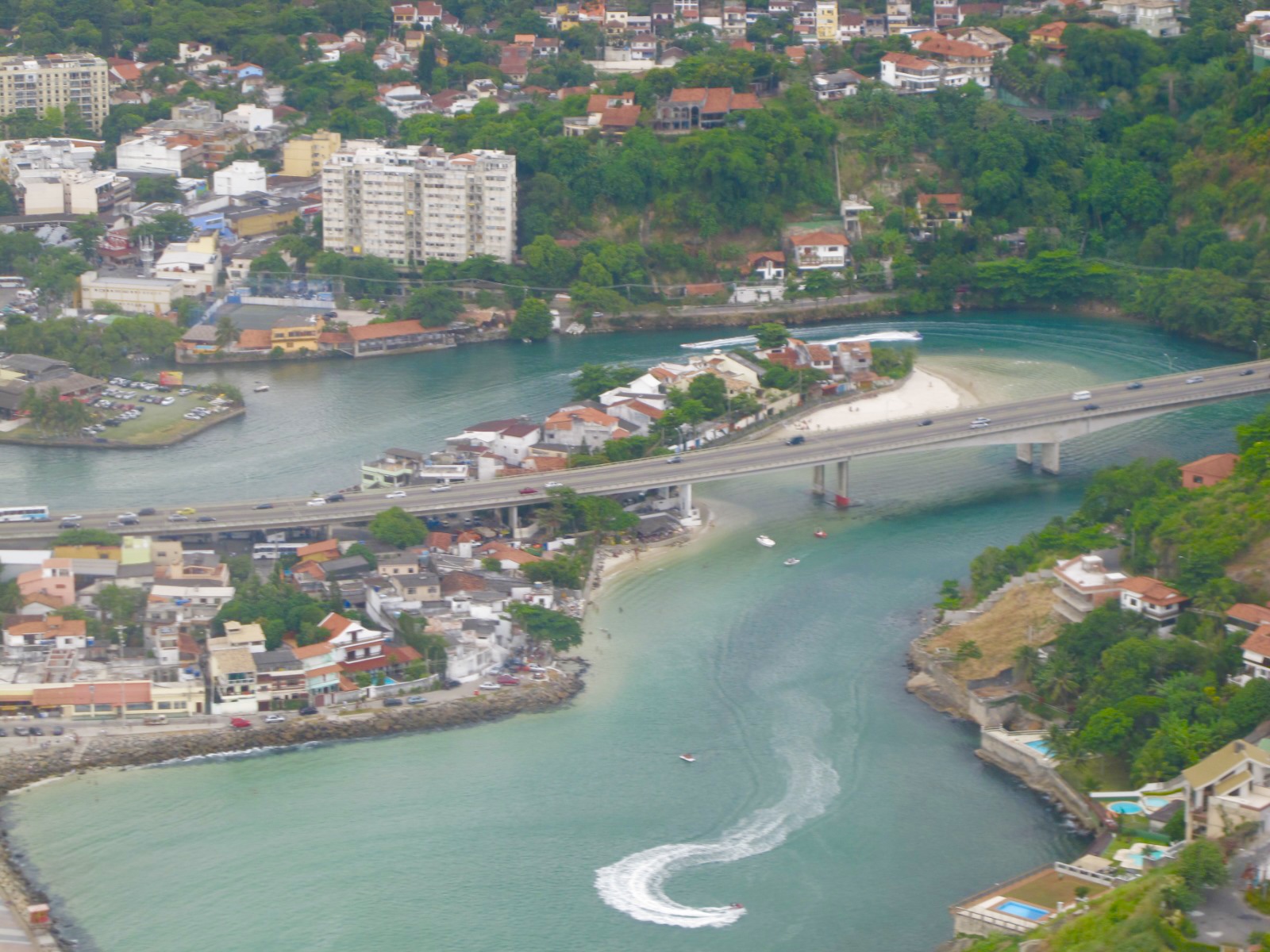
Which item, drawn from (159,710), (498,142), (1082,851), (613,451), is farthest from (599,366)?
(1082,851)

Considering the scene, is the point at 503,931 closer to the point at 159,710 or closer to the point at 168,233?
the point at 159,710

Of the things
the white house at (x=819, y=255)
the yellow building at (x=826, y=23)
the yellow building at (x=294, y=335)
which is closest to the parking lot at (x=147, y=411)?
the yellow building at (x=294, y=335)

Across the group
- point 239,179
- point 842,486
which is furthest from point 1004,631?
point 239,179

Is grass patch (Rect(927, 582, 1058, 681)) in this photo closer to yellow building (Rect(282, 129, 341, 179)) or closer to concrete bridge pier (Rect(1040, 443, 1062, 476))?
concrete bridge pier (Rect(1040, 443, 1062, 476))

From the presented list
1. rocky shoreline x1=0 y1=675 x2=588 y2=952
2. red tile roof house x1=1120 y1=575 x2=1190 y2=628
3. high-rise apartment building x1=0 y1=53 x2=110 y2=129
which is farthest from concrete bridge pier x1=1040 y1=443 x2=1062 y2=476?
high-rise apartment building x1=0 y1=53 x2=110 y2=129

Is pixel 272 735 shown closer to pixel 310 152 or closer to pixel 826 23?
pixel 310 152

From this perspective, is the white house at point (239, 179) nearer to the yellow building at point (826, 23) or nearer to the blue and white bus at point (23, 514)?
the yellow building at point (826, 23)
